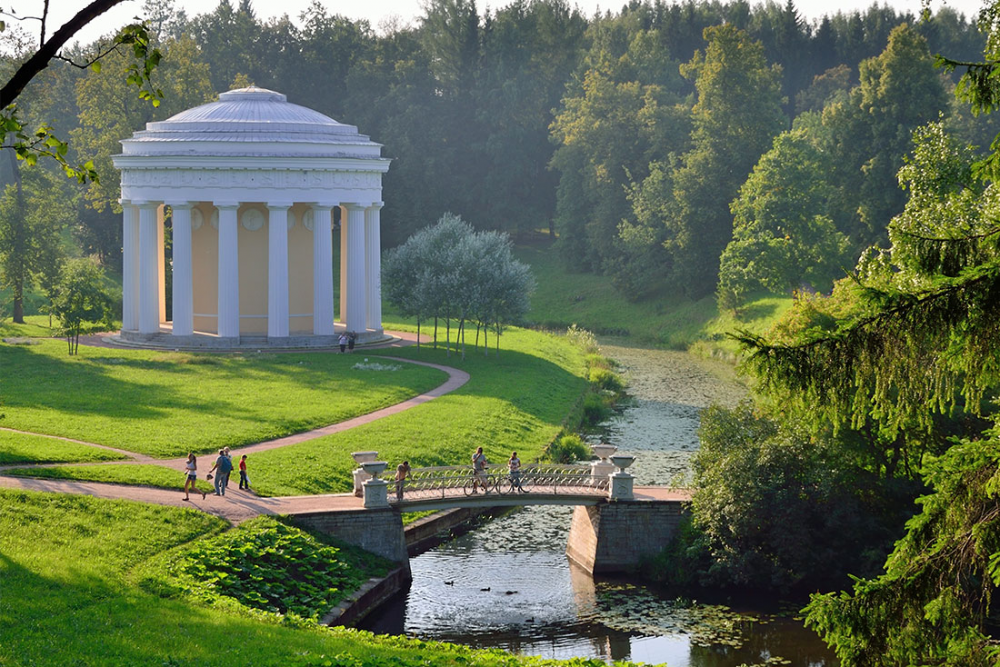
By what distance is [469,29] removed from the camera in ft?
365

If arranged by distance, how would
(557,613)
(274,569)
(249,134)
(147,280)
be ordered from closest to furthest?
(274,569) → (557,613) → (249,134) → (147,280)

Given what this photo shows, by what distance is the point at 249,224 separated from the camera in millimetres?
61906

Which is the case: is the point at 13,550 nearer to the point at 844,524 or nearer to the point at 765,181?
the point at 844,524

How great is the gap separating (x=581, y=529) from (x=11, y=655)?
16.5 meters

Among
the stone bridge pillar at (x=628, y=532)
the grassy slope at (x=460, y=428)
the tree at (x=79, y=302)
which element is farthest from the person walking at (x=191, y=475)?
the tree at (x=79, y=302)

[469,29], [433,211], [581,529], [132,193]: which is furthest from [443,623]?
[469,29]

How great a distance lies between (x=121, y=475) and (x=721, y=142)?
55894 millimetres

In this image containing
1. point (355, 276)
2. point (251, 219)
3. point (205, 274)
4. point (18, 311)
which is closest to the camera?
point (251, 219)

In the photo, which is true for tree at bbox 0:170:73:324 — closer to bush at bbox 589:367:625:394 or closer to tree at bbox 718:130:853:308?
bush at bbox 589:367:625:394

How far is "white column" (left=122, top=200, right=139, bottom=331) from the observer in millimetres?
62125

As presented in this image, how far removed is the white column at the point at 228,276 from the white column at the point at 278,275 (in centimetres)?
159

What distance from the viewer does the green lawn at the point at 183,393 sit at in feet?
129

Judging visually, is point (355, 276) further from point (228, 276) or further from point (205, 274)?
point (205, 274)

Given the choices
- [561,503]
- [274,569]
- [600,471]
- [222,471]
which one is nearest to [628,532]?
[561,503]
